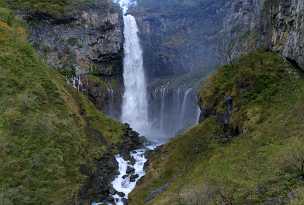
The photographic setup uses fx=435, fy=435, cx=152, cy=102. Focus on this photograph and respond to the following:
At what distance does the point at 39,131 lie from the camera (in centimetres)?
4619

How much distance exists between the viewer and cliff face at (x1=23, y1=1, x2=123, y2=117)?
78.6 m

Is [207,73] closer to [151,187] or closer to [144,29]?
[144,29]

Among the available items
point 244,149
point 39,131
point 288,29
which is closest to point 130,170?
point 39,131

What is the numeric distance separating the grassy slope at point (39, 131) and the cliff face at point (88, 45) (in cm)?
969

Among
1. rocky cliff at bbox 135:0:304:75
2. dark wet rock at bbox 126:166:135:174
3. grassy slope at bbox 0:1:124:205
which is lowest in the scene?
dark wet rock at bbox 126:166:135:174

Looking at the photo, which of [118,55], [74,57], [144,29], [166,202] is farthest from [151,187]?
[144,29]

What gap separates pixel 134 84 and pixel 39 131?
50.6 meters

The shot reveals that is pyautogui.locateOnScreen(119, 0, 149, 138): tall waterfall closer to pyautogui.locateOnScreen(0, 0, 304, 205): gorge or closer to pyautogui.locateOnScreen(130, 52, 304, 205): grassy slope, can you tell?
pyautogui.locateOnScreen(0, 0, 304, 205): gorge

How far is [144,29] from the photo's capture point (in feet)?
372

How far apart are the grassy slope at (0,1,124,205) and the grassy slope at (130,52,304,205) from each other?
8.12 m

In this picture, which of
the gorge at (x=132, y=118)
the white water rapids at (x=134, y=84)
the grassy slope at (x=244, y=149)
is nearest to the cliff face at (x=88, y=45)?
the gorge at (x=132, y=118)

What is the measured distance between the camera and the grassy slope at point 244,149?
93.0 feet

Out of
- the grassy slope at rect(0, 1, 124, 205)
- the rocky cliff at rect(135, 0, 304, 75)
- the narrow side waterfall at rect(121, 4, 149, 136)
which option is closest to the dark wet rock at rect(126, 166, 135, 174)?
the grassy slope at rect(0, 1, 124, 205)

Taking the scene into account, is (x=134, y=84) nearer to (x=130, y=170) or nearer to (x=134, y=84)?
(x=134, y=84)
